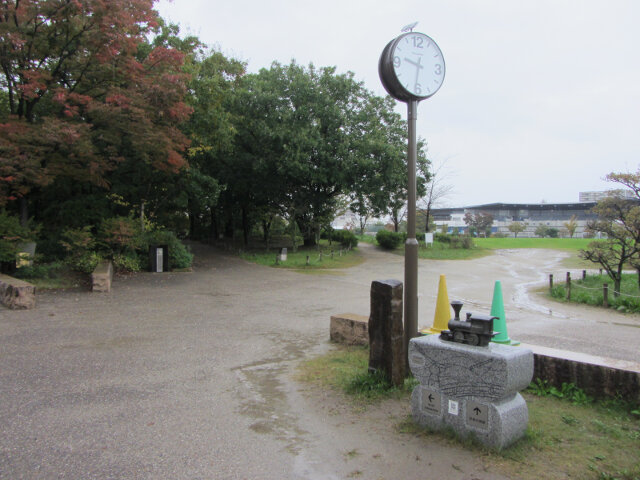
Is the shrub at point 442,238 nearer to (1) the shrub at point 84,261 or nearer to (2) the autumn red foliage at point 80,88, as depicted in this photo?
(2) the autumn red foliage at point 80,88

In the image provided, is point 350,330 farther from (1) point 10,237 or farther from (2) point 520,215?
(2) point 520,215

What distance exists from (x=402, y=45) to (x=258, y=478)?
4.08 meters

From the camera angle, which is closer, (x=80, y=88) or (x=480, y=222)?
(x=80, y=88)

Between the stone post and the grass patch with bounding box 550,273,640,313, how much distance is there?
9.90 metres

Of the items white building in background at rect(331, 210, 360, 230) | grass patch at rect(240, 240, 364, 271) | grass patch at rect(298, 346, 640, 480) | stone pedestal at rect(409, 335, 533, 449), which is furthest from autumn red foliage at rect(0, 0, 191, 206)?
white building in background at rect(331, 210, 360, 230)

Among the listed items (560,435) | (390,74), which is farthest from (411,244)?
(560,435)

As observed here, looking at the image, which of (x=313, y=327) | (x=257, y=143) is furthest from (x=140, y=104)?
(x=257, y=143)

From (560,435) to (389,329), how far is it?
163 centimetres

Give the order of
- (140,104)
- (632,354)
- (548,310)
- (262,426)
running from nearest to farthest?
1. (262,426)
2. (632,354)
3. (548,310)
4. (140,104)

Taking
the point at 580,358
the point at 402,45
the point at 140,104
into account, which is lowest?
the point at 580,358

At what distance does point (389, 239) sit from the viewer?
31.7 m

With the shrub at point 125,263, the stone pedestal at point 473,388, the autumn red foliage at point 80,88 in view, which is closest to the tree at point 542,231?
the autumn red foliage at point 80,88

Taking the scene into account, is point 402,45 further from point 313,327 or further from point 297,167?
point 297,167

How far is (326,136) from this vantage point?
75.2 ft
